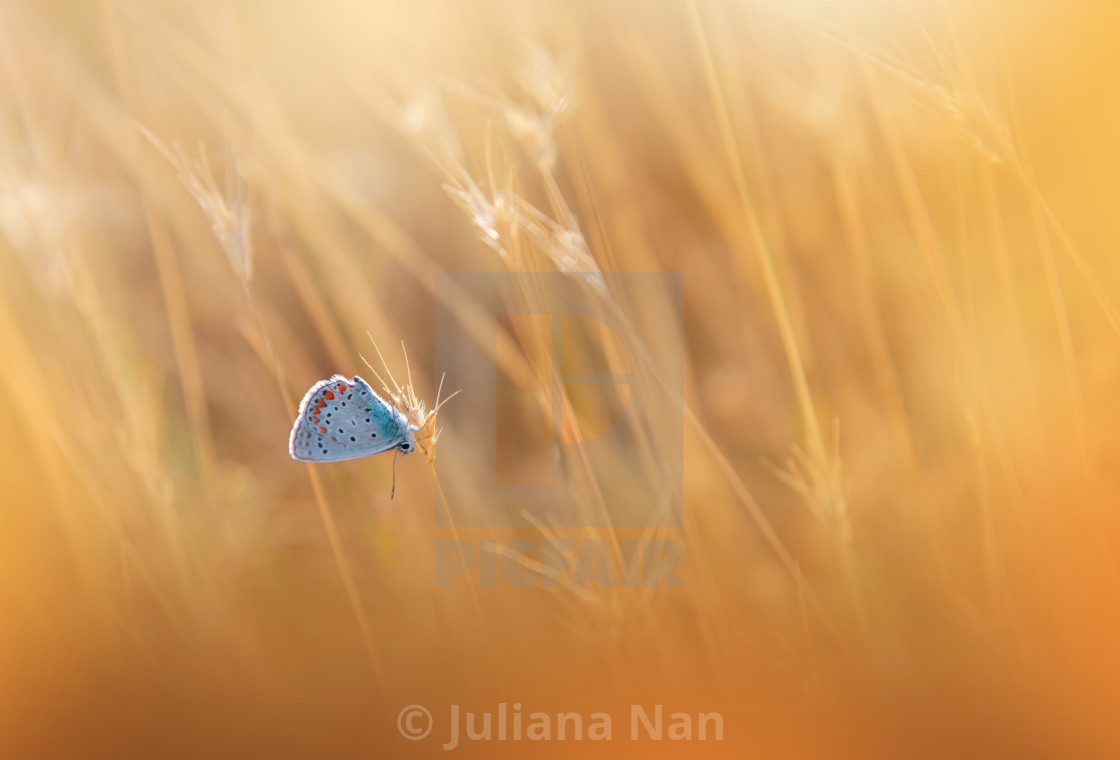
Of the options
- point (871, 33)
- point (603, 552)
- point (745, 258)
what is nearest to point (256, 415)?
point (603, 552)

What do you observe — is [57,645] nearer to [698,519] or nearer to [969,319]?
[698,519]

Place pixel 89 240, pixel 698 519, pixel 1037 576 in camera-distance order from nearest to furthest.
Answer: pixel 1037 576 → pixel 698 519 → pixel 89 240

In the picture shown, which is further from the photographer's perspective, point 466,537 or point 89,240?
point 89,240
